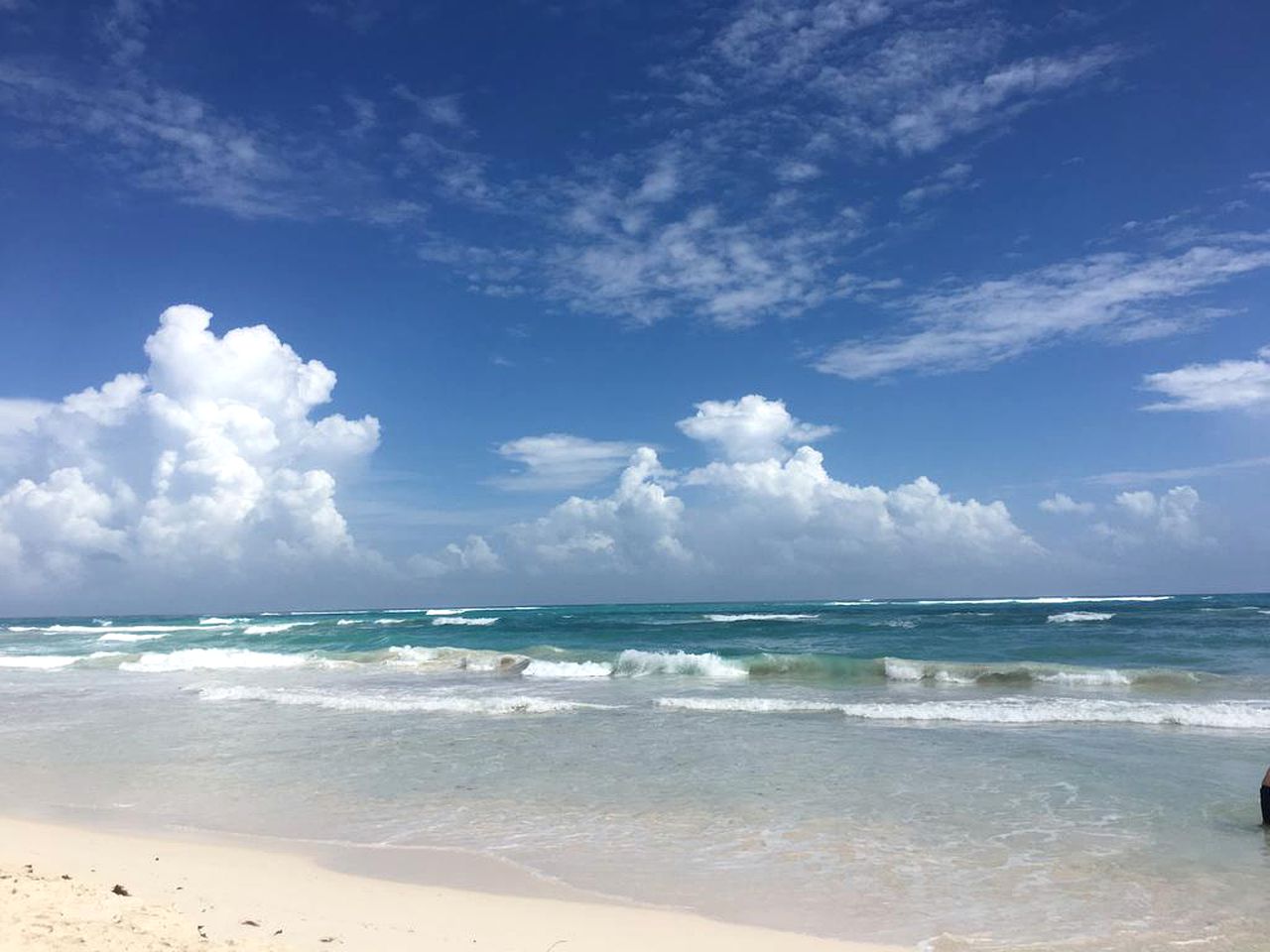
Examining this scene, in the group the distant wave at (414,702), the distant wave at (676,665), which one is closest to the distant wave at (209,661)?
the distant wave at (414,702)

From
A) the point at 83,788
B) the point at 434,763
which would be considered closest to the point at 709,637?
the point at 434,763

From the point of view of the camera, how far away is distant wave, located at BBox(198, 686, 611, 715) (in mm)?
17516

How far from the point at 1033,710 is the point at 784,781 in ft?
25.0

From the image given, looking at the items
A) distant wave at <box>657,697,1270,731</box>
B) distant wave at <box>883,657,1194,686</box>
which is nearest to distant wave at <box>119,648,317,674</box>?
distant wave at <box>657,697,1270,731</box>

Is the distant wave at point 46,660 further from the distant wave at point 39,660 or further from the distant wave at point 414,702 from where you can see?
the distant wave at point 414,702

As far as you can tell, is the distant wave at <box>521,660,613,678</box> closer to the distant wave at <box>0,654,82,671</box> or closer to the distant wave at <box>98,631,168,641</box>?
the distant wave at <box>0,654,82,671</box>

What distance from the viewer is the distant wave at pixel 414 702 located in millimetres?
17516

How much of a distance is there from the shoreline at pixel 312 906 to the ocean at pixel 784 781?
446 mm

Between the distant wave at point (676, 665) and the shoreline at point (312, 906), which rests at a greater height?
the shoreline at point (312, 906)

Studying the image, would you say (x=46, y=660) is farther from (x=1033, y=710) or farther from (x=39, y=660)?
(x=1033, y=710)

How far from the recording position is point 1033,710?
50.7ft

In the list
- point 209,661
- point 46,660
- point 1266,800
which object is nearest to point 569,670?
point 209,661

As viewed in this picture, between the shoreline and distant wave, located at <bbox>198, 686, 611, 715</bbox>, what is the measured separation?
9649 millimetres

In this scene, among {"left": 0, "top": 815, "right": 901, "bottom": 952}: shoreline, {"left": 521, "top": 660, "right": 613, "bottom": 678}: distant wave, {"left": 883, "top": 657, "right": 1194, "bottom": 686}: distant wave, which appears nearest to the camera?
{"left": 0, "top": 815, "right": 901, "bottom": 952}: shoreline
